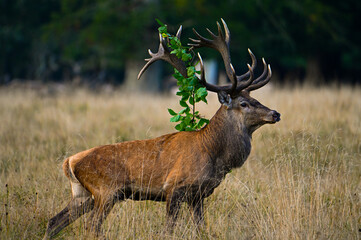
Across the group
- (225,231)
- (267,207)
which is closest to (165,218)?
(225,231)

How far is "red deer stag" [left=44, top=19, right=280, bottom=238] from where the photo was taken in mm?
4620

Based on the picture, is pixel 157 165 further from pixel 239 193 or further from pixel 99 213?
pixel 239 193

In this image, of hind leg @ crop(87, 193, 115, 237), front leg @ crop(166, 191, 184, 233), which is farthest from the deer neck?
hind leg @ crop(87, 193, 115, 237)

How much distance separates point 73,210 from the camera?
4719 mm

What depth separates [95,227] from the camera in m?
4.52

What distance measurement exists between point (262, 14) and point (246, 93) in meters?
17.2

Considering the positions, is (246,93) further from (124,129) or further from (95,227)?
(124,129)

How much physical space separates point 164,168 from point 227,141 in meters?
0.72

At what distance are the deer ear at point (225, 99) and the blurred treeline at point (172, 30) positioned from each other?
1257 cm

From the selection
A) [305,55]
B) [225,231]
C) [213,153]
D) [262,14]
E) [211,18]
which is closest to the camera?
[225,231]

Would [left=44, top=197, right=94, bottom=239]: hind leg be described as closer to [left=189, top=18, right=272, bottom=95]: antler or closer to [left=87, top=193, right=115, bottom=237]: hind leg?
[left=87, top=193, right=115, bottom=237]: hind leg

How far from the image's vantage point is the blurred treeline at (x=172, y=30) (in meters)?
18.4

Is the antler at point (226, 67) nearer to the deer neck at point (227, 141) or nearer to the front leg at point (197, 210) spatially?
the deer neck at point (227, 141)

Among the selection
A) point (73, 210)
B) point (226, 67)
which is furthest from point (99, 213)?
point (226, 67)
